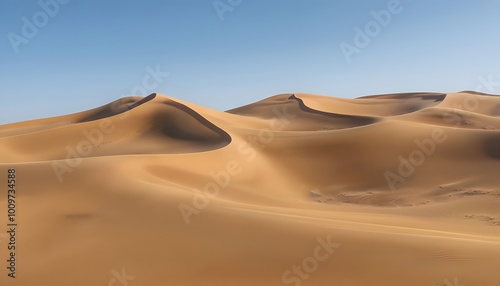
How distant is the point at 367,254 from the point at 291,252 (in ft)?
3.57

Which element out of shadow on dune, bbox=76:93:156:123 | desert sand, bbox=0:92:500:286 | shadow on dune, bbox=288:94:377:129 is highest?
shadow on dune, bbox=76:93:156:123

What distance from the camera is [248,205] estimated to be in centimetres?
849

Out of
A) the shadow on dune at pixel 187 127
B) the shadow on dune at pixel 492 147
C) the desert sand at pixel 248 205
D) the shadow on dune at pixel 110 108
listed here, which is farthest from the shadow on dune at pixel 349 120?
the shadow on dune at pixel 110 108

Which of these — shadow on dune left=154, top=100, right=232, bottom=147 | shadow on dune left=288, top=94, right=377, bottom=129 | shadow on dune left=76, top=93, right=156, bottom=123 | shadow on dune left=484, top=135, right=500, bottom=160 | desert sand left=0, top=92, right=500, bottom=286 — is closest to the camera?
desert sand left=0, top=92, right=500, bottom=286

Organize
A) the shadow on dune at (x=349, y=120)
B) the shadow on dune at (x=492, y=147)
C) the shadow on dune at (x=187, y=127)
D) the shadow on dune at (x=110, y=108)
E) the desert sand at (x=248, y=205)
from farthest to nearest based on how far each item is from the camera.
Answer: the shadow on dune at (x=110, y=108) → the shadow on dune at (x=349, y=120) → the shadow on dune at (x=187, y=127) → the shadow on dune at (x=492, y=147) → the desert sand at (x=248, y=205)

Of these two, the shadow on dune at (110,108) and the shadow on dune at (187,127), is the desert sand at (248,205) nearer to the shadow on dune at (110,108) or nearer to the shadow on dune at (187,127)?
the shadow on dune at (187,127)

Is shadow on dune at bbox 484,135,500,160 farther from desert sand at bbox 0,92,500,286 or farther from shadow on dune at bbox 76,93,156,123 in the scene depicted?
shadow on dune at bbox 76,93,156,123

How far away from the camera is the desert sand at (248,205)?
529cm

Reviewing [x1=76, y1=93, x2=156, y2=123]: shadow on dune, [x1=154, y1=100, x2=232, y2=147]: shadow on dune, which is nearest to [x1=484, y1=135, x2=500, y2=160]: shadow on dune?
[x1=154, y1=100, x2=232, y2=147]: shadow on dune

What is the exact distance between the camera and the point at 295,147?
1627cm


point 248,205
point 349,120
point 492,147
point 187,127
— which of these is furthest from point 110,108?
point 492,147

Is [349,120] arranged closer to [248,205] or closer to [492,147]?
[492,147]

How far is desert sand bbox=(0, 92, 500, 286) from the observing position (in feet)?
17.3

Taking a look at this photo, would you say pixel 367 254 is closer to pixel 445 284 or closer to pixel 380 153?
pixel 445 284
